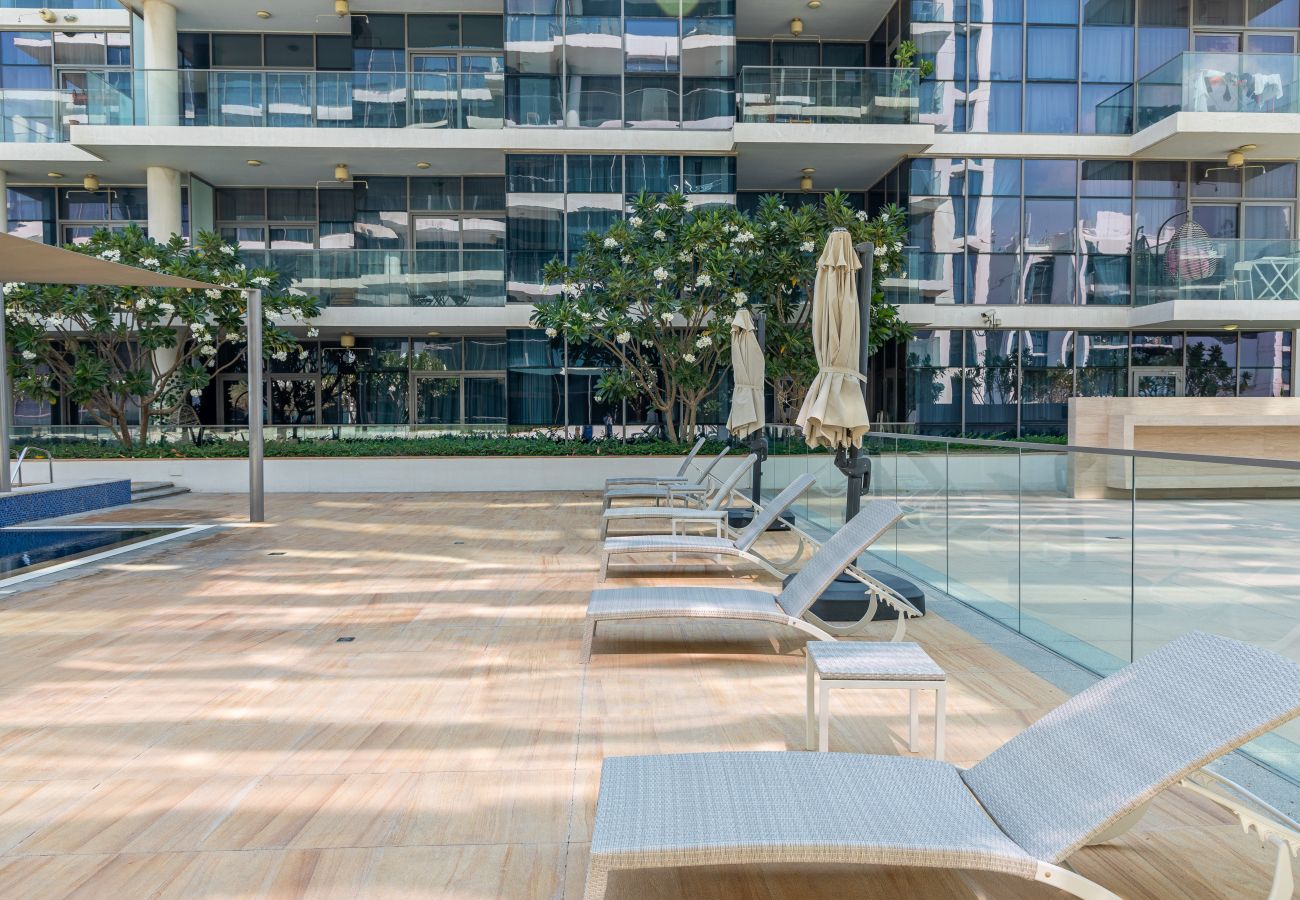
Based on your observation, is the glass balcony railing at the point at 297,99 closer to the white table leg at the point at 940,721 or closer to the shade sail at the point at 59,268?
the shade sail at the point at 59,268

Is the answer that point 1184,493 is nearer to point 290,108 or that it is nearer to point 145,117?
point 290,108

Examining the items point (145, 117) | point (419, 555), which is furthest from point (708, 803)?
point (145, 117)

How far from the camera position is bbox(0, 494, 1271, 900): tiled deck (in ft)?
9.59

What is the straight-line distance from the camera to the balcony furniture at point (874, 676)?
3617 millimetres

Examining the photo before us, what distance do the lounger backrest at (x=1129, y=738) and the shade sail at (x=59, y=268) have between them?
942cm

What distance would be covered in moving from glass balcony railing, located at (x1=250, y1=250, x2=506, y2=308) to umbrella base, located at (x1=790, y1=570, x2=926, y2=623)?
13182mm

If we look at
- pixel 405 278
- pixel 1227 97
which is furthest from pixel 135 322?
pixel 1227 97

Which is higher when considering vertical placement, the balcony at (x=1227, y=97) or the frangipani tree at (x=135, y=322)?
the balcony at (x=1227, y=97)

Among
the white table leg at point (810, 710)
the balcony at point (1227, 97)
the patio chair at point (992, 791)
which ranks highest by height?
the balcony at point (1227, 97)

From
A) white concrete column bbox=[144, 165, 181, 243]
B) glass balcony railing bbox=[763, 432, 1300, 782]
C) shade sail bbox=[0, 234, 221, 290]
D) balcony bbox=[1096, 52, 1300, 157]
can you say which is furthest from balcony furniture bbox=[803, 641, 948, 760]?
white concrete column bbox=[144, 165, 181, 243]

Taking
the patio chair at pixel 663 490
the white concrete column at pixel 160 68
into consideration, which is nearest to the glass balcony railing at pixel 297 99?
the white concrete column at pixel 160 68

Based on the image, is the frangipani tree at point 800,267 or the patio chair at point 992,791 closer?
the patio chair at point 992,791

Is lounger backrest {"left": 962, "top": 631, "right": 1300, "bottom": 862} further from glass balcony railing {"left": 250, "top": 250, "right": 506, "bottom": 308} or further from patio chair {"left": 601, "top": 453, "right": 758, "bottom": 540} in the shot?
glass balcony railing {"left": 250, "top": 250, "right": 506, "bottom": 308}

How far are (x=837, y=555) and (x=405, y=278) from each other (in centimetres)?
1510
